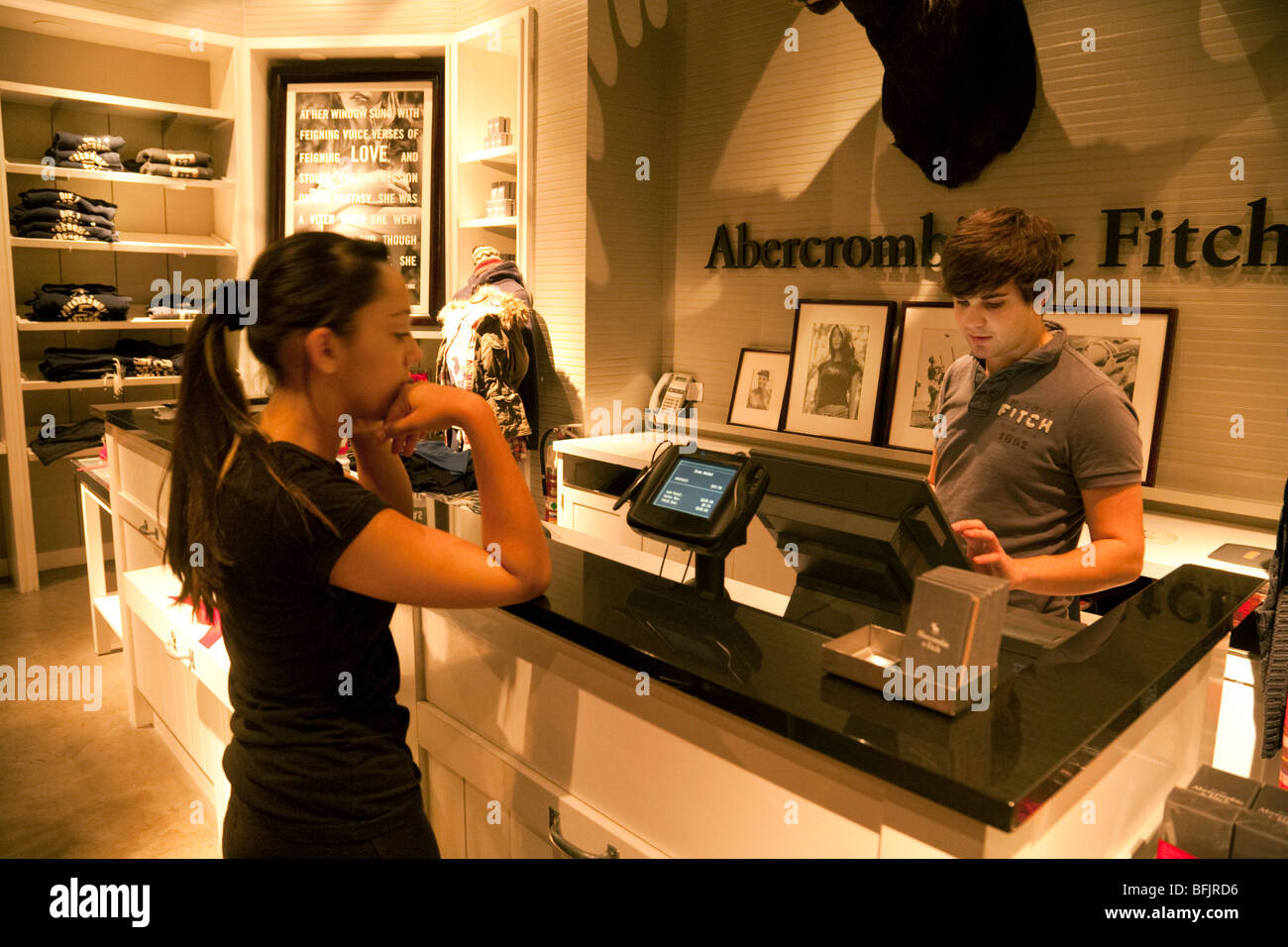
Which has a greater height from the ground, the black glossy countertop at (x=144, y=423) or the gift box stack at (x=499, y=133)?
the gift box stack at (x=499, y=133)

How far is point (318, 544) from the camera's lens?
106 centimetres

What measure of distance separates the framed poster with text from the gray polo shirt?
3643 millimetres

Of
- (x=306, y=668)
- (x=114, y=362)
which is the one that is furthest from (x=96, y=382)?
(x=306, y=668)

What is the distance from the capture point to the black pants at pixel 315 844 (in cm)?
118

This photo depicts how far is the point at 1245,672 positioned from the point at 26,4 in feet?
18.5

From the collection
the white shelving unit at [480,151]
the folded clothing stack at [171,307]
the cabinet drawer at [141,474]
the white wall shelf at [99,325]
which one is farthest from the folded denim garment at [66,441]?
the white shelving unit at [480,151]

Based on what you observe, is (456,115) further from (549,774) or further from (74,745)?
(549,774)

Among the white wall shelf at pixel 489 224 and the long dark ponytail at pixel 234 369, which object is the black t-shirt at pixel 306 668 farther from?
the white wall shelf at pixel 489 224

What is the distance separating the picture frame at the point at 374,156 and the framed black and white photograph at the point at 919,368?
2.59 m

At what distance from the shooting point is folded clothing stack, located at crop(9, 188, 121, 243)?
177 inches

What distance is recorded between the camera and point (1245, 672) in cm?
221

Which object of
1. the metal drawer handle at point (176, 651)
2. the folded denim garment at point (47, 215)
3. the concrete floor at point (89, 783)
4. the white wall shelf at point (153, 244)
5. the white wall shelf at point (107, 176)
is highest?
the white wall shelf at point (107, 176)

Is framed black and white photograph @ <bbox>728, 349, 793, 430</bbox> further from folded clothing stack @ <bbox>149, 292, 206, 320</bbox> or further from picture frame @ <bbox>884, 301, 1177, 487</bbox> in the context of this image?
folded clothing stack @ <bbox>149, 292, 206, 320</bbox>

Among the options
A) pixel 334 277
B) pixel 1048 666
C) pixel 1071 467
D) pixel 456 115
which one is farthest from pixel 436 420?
pixel 456 115
